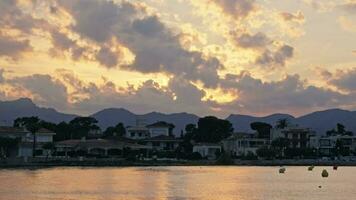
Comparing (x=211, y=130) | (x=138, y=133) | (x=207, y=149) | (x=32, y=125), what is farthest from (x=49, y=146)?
(x=138, y=133)

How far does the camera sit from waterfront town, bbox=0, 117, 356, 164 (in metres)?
106

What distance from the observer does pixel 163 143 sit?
12406 cm

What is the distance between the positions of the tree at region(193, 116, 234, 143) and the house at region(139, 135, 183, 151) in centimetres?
377

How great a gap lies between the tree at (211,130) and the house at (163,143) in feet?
12.4

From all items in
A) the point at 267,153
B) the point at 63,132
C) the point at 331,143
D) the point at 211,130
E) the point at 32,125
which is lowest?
the point at 267,153

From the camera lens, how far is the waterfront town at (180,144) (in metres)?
106

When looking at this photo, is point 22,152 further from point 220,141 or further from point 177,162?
point 220,141

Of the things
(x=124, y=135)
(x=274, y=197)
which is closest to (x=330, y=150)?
(x=124, y=135)

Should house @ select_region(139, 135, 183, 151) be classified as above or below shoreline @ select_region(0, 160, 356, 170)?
above

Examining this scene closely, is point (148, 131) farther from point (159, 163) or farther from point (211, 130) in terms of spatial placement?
point (159, 163)

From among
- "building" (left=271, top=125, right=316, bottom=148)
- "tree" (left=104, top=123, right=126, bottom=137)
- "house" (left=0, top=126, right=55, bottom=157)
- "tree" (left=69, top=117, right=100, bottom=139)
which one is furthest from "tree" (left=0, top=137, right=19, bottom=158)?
"building" (left=271, top=125, right=316, bottom=148)

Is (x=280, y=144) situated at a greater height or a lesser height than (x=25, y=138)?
greater

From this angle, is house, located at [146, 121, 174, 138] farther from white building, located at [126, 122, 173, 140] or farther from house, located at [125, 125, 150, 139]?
house, located at [125, 125, 150, 139]

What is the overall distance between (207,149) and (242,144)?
21.3 ft
